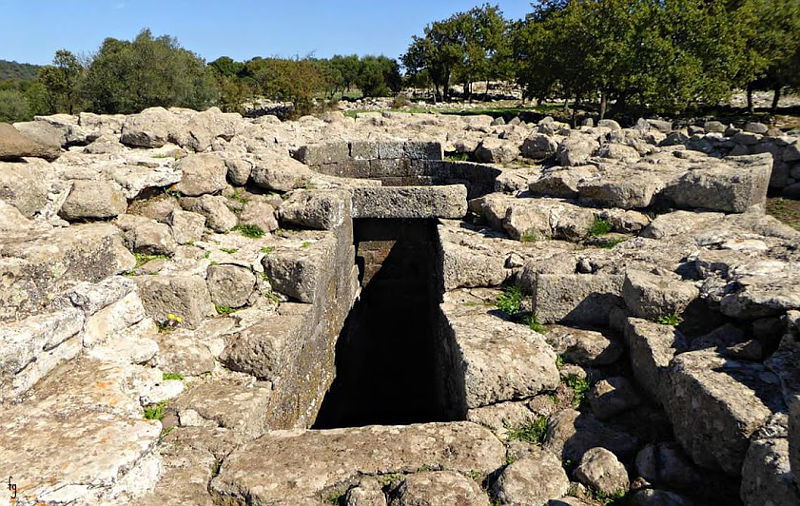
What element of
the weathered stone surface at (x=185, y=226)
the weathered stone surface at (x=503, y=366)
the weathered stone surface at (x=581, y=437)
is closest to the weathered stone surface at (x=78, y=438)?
the weathered stone surface at (x=185, y=226)

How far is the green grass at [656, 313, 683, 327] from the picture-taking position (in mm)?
3576

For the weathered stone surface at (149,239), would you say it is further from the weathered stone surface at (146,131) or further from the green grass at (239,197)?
the weathered stone surface at (146,131)

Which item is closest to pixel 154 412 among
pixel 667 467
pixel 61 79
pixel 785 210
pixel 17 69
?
pixel 667 467

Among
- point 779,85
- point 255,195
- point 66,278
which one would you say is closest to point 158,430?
point 66,278

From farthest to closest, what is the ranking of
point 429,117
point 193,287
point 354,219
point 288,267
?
point 429,117 < point 354,219 < point 288,267 < point 193,287

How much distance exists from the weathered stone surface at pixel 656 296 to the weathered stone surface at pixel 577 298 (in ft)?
0.85

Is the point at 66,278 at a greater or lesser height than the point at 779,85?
lesser

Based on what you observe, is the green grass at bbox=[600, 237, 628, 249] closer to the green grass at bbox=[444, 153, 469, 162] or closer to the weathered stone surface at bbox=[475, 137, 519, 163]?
the weathered stone surface at bbox=[475, 137, 519, 163]

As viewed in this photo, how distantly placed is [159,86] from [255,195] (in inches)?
692

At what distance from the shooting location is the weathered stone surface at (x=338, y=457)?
2779mm

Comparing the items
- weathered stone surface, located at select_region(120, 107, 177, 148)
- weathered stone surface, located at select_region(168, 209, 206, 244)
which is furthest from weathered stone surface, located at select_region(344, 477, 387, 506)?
weathered stone surface, located at select_region(120, 107, 177, 148)

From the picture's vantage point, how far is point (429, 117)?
13.0 meters

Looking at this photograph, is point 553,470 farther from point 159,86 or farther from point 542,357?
point 159,86

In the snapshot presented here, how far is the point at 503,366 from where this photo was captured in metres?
3.58
